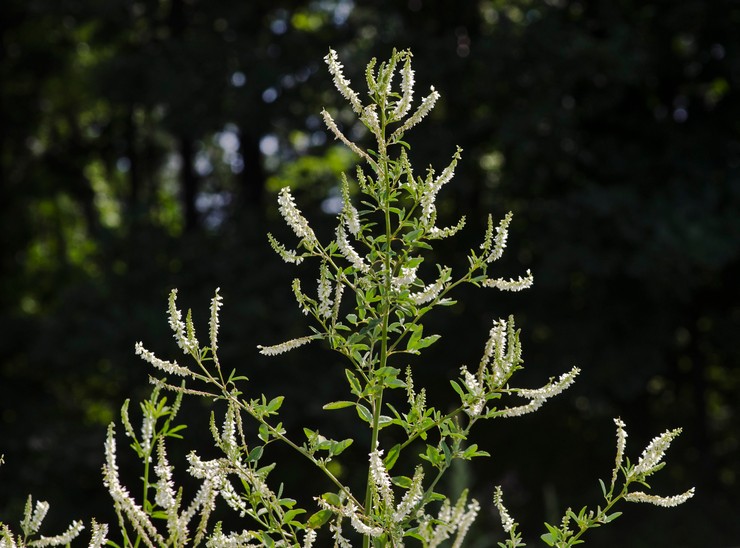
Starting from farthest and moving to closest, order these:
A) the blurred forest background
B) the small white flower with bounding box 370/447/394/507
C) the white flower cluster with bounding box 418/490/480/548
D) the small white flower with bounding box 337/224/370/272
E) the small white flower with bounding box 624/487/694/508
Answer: the blurred forest background
the small white flower with bounding box 337/224/370/272
the small white flower with bounding box 624/487/694/508
the small white flower with bounding box 370/447/394/507
the white flower cluster with bounding box 418/490/480/548

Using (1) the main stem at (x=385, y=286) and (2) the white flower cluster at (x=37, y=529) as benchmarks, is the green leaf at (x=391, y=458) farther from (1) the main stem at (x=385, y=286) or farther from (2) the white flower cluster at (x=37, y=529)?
(2) the white flower cluster at (x=37, y=529)

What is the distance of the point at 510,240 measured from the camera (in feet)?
31.0

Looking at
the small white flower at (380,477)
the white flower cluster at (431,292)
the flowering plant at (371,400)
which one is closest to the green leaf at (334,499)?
the flowering plant at (371,400)

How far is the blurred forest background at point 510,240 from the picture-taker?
28.6ft

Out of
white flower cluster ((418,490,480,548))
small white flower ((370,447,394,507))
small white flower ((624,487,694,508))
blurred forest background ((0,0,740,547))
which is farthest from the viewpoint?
blurred forest background ((0,0,740,547))

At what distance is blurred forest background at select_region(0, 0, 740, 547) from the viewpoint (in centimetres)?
872

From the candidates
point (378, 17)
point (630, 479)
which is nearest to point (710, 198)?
point (378, 17)

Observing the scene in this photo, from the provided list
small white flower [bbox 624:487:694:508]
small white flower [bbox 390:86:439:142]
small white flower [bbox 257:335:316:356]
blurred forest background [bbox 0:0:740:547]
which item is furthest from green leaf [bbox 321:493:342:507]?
blurred forest background [bbox 0:0:740:547]

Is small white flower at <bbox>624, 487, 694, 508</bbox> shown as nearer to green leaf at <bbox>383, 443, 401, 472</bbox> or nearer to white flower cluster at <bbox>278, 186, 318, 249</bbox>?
green leaf at <bbox>383, 443, 401, 472</bbox>

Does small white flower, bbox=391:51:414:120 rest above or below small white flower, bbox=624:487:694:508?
above

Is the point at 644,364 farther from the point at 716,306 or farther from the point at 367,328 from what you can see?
the point at 367,328

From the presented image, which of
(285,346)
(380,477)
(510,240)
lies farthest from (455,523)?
(510,240)

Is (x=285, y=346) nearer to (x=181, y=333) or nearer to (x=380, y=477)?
(x=181, y=333)

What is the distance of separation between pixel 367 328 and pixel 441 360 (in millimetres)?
7725
